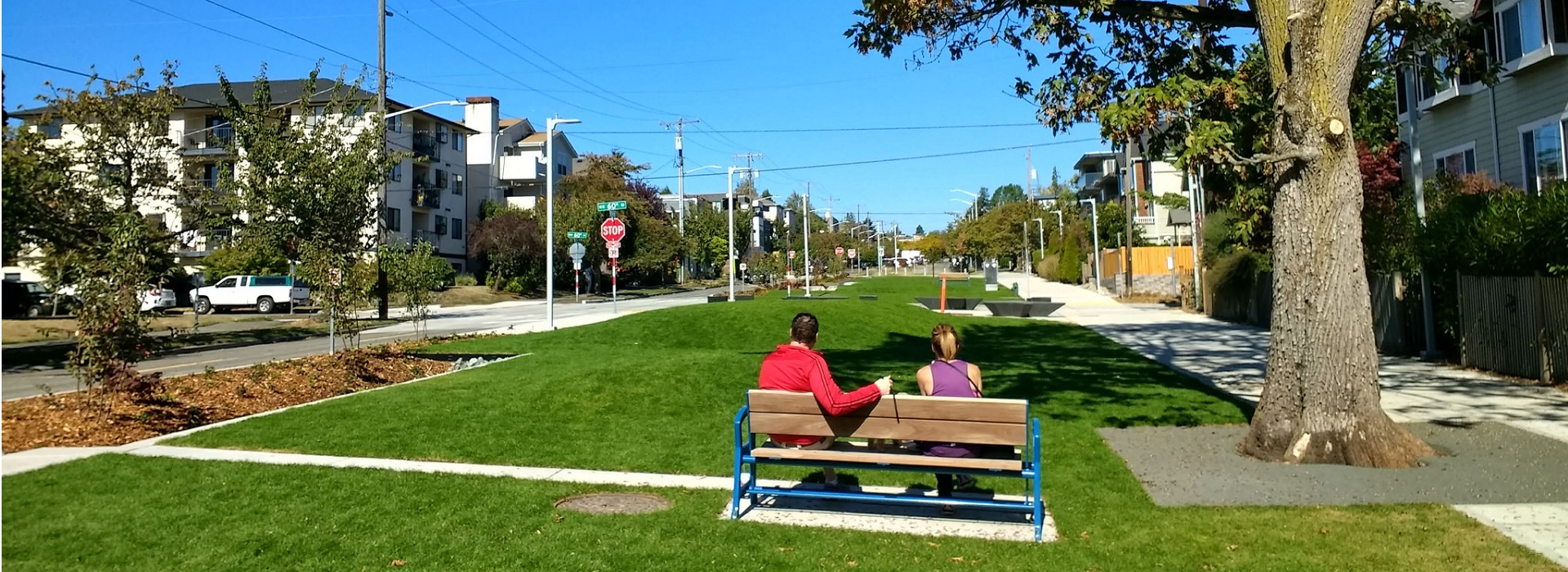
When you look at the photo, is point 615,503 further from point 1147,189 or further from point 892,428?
point 1147,189

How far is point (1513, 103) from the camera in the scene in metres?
20.8

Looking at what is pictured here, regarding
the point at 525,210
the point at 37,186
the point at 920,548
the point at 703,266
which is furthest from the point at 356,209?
the point at 703,266

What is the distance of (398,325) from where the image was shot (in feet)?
107

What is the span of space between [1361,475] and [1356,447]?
1.67ft

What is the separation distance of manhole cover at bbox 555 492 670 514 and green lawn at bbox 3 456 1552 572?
14cm

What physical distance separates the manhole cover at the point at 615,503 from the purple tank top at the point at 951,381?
197cm

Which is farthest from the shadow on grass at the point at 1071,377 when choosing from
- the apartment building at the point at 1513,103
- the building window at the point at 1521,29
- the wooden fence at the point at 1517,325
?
the building window at the point at 1521,29

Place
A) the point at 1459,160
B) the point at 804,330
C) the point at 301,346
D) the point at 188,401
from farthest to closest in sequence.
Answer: the point at 301,346
the point at 1459,160
the point at 188,401
the point at 804,330

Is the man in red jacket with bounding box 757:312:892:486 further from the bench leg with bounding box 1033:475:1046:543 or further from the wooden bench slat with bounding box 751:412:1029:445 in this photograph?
the bench leg with bounding box 1033:475:1046:543

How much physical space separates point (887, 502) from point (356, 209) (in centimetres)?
1166

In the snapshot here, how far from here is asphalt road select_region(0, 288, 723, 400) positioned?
16.7m

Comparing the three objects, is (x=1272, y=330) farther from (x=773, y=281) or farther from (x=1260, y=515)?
(x=773, y=281)

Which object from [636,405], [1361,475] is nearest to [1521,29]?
[1361,475]

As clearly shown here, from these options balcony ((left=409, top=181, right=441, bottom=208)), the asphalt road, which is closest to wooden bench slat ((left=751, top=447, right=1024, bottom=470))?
the asphalt road
